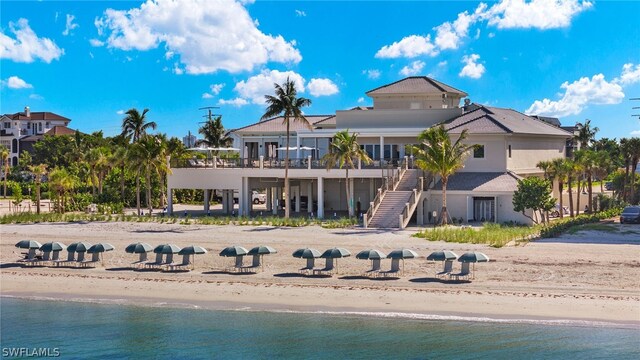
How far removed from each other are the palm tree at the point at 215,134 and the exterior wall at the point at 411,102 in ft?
84.7

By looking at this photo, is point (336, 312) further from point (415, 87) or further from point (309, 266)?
point (415, 87)

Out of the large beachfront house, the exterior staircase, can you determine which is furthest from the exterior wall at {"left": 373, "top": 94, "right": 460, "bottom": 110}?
the exterior staircase

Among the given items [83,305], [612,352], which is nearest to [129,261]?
[83,305]

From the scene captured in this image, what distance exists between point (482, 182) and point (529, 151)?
322 inches

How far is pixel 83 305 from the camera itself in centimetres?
3309

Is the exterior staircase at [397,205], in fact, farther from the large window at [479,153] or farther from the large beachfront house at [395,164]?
the large window at [479,153]

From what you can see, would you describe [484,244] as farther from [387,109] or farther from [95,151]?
[95,151]

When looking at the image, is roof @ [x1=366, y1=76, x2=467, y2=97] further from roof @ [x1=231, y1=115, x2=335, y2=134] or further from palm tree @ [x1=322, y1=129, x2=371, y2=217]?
palm tree @ [x1=322, y1=129, x2=371, y2=217]

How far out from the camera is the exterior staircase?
4966 centimetres

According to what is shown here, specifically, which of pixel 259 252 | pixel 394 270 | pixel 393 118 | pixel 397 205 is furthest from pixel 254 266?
pixel 393 118

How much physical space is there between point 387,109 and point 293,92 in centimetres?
1350

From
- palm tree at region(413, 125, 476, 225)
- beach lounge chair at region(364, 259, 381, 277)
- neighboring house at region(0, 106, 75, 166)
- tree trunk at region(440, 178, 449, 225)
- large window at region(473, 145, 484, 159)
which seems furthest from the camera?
neighboring house at region(0, 106, 75, 166)

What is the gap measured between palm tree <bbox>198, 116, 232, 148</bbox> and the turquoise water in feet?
188

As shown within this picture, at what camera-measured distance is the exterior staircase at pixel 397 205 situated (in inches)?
1955
